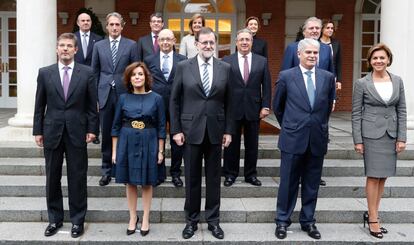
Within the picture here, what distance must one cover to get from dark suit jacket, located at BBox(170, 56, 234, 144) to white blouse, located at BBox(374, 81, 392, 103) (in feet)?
5.21

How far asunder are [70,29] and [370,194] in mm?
11285

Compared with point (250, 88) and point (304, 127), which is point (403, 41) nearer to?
point (250, 88)

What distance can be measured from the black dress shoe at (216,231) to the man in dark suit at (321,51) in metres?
1.95

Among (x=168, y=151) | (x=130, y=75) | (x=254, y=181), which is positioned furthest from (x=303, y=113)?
(x=168, y=151)

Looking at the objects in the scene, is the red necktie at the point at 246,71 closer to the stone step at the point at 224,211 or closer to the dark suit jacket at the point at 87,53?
the stone step at the point at 224,211

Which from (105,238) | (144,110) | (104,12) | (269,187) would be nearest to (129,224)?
(105,238)

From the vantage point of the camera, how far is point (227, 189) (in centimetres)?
664

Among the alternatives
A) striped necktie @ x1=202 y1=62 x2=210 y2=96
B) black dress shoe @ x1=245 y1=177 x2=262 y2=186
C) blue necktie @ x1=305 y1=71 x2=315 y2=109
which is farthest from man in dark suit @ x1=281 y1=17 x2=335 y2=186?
striped necktie @ x1=202 y1=62 x2=210 y2=96

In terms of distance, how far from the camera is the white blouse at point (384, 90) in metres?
5.47

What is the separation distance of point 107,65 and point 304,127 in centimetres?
267

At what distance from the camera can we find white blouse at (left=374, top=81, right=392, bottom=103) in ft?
17.9

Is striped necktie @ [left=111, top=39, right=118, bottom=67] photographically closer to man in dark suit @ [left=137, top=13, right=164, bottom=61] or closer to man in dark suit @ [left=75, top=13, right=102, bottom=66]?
man in dark suit @ [left=137, top=13, right=164, bottom=61]

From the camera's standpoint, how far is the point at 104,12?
1448 cm

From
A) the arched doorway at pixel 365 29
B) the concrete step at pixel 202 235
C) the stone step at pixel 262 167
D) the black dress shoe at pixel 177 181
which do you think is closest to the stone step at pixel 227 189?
the black dress shoe at pixel 177 181
